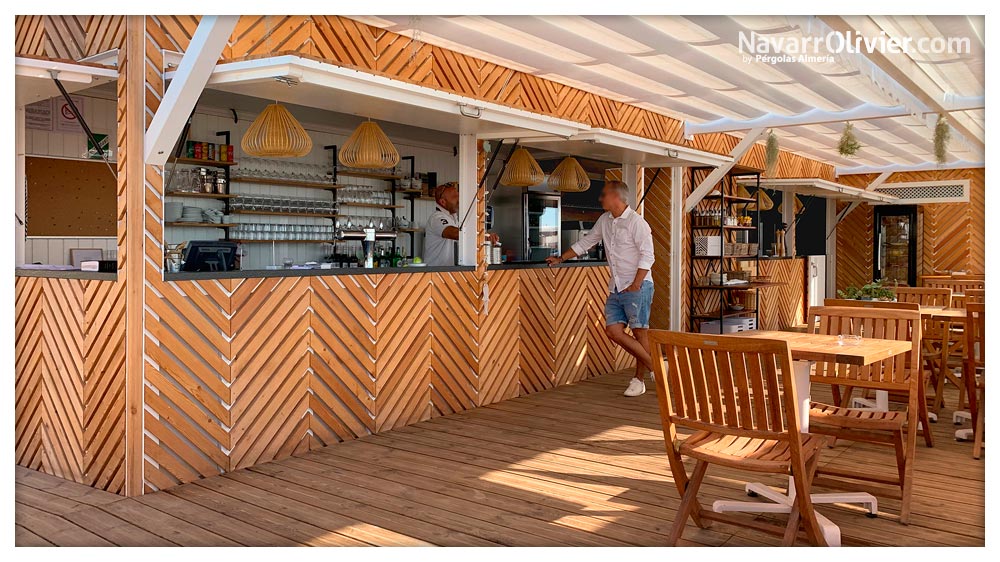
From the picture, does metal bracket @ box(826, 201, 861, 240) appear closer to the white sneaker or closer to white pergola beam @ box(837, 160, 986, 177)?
white pergola beam @ box(837, 160, 986, 177)

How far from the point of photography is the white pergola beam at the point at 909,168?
1609cm

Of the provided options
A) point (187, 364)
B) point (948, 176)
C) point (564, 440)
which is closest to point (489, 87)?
point (564, 440)

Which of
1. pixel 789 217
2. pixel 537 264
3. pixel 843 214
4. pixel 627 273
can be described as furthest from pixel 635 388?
pixel 843 214

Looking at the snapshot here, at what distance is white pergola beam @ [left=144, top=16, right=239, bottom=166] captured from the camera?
4.36m

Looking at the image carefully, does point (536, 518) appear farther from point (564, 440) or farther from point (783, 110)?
Answer: point (783, 110)

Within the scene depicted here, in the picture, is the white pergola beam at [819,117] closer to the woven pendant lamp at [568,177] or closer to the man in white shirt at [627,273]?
the woven pendant lamp at [568,177]

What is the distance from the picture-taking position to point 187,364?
16.3ft

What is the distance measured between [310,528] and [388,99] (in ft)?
8.37

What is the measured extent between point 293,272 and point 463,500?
2.01m

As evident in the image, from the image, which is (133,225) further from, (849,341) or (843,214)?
(843,214)

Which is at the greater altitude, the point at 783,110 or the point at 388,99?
the point at 783,110

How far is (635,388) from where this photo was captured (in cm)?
788

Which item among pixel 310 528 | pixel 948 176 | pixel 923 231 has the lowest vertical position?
pixel 310 528

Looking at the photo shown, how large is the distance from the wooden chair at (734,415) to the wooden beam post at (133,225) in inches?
111
